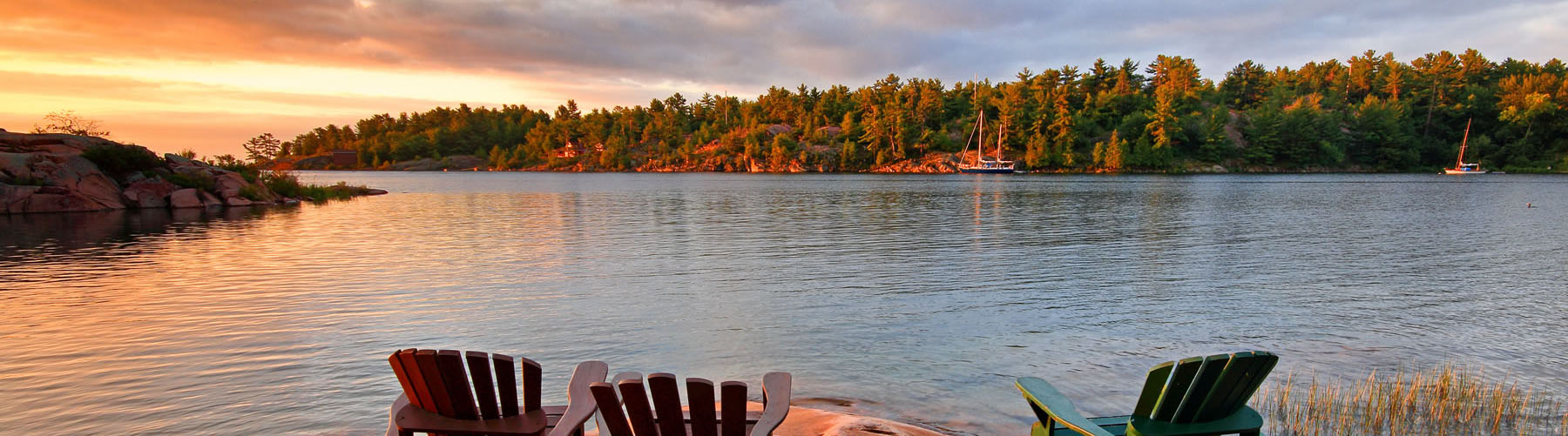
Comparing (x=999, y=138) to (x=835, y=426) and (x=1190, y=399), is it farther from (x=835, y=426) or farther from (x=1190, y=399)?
(x=1190, y=399)

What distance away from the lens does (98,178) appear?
3628 cm

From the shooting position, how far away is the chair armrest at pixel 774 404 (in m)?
3.78

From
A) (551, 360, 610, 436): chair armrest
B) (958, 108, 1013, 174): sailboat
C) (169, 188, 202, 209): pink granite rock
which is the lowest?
(169, 188, 202, 209): pink granite rock

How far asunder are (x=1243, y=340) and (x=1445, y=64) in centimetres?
17118

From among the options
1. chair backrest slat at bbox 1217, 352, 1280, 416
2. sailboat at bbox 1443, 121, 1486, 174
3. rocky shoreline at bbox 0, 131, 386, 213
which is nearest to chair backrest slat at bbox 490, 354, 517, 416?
chair backrest slat at bbox 1217, 352, 1280, 416

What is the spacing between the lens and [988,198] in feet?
169

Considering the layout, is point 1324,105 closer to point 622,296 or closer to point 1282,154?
point 1282,154

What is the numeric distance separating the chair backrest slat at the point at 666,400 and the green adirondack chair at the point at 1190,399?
2082 millimetres

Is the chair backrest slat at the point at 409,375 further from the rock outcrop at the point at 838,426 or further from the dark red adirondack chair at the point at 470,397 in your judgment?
the rock outcrop at the point at 838,426

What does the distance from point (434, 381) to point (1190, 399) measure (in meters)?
4.35

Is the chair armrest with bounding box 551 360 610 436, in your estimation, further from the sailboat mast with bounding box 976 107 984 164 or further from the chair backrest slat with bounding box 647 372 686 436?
the sailboat mast with bounding box 976 107 984 164

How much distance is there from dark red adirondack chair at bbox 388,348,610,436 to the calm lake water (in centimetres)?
299

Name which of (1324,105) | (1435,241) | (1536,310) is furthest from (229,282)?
(1324,105)

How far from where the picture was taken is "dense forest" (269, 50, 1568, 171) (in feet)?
413
